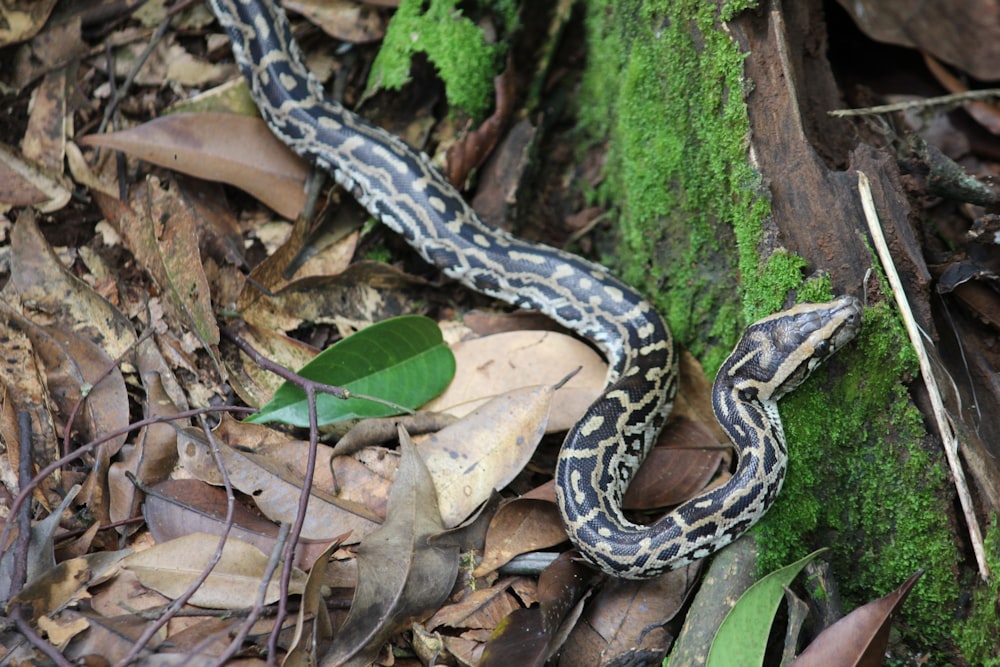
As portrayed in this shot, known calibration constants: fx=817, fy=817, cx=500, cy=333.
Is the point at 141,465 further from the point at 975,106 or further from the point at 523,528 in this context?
the point at 975,106

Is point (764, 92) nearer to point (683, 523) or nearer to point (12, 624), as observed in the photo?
point (683, 523)

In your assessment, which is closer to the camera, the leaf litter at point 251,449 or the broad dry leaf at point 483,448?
the leaf litter at point 251,449

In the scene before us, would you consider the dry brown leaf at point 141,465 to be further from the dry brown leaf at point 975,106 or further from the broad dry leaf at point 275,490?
the dry brown leaf at point 975,106

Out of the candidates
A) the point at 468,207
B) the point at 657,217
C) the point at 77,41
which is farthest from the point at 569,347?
the point at 77,41

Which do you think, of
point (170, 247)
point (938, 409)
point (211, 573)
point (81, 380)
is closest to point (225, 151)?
point (170, 247)

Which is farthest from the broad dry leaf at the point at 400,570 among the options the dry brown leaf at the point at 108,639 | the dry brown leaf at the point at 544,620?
the dry brown leaf at the point at 108,639
